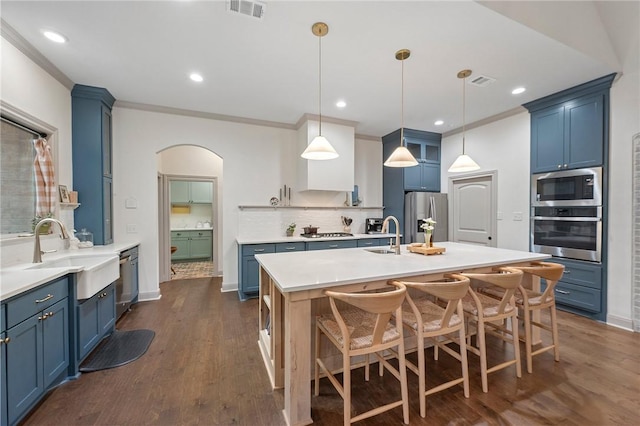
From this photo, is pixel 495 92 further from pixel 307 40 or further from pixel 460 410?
pixel 460 410

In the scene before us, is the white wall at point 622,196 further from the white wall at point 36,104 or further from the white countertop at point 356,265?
the white wall at point 36,104

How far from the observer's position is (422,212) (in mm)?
4875

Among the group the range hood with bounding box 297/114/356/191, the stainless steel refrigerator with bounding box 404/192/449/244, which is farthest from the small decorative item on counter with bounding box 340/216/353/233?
the stainless steel refrigerator with bounding box 404/192/449/244

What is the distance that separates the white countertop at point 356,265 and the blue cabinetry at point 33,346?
4.69 ft

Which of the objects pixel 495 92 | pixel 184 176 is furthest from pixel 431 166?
pixel 184 176

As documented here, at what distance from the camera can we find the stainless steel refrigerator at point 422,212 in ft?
16.0

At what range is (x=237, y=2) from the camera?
1921 mm

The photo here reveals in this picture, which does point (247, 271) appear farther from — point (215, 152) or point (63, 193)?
point (63, 193)

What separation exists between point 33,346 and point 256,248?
2432mm

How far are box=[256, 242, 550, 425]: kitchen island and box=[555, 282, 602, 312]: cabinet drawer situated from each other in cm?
147

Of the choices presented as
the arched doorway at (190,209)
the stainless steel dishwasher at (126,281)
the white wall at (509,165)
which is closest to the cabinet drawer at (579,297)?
the white wall at (509,165)

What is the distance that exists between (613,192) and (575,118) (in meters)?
1.01

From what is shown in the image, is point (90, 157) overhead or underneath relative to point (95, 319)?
overhead

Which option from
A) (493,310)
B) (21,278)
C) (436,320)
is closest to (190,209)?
(21,278)
